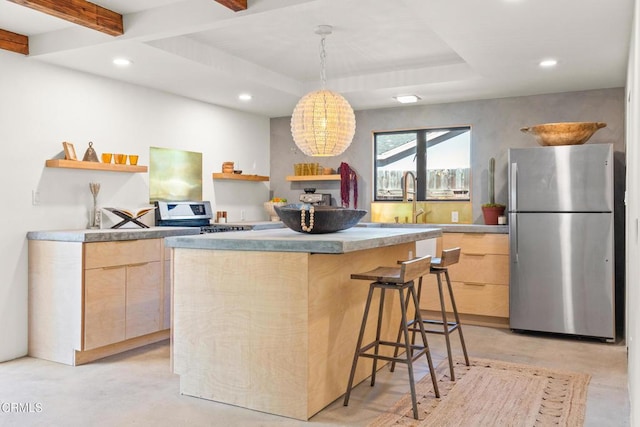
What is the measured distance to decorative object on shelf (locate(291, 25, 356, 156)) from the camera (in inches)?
156

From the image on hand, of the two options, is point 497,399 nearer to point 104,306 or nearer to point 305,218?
point 305,218

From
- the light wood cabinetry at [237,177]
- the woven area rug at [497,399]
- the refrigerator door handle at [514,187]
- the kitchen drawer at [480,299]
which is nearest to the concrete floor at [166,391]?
the woven area rug at [497,399]

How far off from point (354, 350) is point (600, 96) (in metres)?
3.76

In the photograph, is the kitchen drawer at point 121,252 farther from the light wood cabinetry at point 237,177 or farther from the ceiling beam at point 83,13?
the light wood cabinetry at point 237,177

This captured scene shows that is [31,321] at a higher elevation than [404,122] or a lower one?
lower

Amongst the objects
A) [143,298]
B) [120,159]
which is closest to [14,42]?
[120,159]

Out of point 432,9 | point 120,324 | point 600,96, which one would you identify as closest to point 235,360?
point 120,324

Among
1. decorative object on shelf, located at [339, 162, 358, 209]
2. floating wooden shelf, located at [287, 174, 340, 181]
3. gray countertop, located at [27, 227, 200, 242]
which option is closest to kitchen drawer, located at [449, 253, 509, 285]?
decorative object on shelf, located at [339, 162, 358, 209]

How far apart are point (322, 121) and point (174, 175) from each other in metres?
2.17

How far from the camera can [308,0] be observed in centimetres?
309

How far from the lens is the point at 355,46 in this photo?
14.9ft

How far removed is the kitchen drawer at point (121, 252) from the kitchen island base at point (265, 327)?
1.02 metres

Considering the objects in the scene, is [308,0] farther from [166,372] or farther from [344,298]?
[166,372]

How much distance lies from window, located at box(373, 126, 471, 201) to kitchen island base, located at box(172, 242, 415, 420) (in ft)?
9.87
